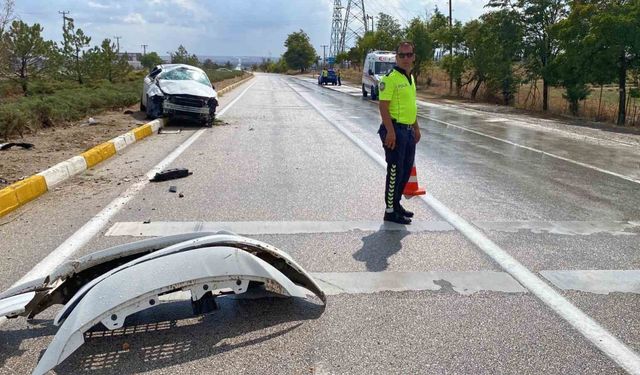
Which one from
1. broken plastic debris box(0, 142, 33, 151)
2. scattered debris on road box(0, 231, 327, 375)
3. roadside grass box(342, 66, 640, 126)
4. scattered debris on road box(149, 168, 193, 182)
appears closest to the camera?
scattered debris on road box(0, 231, 327, 375)

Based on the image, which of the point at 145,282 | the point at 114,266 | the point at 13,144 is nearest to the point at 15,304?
the point at 114,266

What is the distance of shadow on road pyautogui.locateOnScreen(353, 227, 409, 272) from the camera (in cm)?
435

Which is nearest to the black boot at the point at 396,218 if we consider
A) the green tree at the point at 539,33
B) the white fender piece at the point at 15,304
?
the white fender piece at the point at 15,304

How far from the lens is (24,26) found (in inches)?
1040

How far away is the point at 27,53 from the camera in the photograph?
27188 millimetres

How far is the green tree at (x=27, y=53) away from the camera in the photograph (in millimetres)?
25922

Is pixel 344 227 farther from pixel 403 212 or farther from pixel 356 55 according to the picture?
pixel 356 55

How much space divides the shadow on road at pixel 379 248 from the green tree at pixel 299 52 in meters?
123

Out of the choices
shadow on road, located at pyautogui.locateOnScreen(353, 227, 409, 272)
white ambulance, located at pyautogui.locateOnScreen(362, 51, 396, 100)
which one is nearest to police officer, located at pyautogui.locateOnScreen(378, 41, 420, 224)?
shadow on road, located at pyautogui.locateOnScreen(353, 227, 409, 272)

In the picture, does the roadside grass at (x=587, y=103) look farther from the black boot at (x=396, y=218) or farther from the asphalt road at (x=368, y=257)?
the black boot at (x=396, y=218)

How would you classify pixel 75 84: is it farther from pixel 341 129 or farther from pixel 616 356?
pixel 616 356

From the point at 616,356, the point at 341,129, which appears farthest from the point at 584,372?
the point at 341,129

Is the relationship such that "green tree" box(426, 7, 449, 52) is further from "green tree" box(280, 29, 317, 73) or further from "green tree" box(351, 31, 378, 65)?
"green tree" box(280, 29, 317, 73)

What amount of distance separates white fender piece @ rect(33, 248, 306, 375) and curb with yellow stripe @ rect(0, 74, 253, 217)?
11.2 ft
